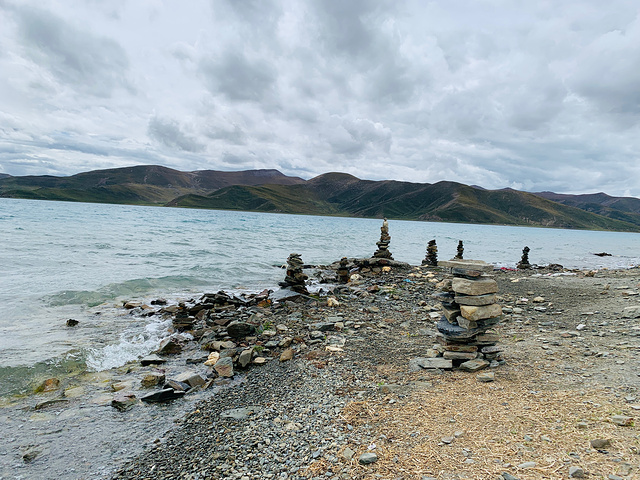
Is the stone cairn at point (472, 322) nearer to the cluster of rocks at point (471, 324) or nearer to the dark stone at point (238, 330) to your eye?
the cluster of rocks at point (471, 324)

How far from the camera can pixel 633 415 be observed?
15.0 ft

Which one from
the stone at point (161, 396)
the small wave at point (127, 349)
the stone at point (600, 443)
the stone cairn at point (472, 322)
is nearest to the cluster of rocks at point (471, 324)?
the stone cairn at point (472, 322)

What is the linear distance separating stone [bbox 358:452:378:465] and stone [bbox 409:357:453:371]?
3540mm

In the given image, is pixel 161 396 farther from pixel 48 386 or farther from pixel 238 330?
pixel 238 330

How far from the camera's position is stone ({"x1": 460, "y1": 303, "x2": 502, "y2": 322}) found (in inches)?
292

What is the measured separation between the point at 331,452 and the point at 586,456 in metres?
3.23

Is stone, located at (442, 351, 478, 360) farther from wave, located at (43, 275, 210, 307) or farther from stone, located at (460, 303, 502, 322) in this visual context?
wave, located at (43, 275, 210, 307)

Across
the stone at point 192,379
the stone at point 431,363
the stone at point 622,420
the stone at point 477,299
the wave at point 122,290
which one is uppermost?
the stone at point 477,299

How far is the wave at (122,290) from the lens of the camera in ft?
49.5

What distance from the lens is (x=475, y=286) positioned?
294 inches

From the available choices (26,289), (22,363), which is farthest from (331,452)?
(26,289)

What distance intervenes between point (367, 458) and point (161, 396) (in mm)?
5090

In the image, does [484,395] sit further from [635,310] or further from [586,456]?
[635,310]

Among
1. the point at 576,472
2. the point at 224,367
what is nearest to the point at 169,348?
the point at 224,367
